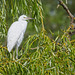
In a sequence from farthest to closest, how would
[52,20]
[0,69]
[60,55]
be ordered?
[52,20] < [60,55] < [0,69]

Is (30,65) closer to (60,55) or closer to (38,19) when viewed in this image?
(60,55)

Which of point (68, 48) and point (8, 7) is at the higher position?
point (8, 7)

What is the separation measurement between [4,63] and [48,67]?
12.9 inches

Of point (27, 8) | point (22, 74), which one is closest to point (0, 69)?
point (22, 74)

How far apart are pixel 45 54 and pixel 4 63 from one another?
31cm

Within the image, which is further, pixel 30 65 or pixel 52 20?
pixel 52 20

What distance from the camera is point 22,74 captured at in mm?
1858

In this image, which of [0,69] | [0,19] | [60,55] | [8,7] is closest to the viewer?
[0,69]

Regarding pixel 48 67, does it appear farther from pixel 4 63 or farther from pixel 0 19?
pixel 0 19

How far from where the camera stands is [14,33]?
260 cm

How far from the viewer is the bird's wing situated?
254cm

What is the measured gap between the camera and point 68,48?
6.25 feet

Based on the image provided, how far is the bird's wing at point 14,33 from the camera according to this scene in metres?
2.54

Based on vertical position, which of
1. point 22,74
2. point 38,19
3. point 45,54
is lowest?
point 22,74
